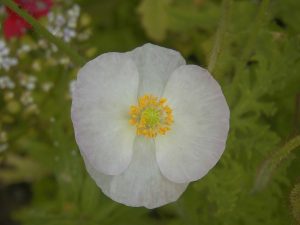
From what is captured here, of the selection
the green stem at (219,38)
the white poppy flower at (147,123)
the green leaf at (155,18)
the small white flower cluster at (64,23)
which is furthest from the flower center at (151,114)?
the green leaf at (155,18)

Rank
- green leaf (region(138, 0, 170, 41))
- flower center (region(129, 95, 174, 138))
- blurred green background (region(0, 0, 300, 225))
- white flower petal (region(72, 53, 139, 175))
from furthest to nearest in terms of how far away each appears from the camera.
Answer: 1. green leaf (region(138, 0, 170, 41))
2. blurred green background (region(0, 0, 300, 225))
3. flower center (region(129, 95, 174, 138))
4. white flower petal (region(72, 53, 139, 175))

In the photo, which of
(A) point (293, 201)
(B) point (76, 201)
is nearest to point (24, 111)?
(B) point (76, 201)

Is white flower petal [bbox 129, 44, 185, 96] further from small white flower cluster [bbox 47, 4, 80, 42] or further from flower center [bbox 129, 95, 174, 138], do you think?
small white flower cluster [bbox 47, 4, 80, 42]

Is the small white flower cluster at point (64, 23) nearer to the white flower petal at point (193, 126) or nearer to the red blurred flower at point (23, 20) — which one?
the red blurred flower at point (23, 20)

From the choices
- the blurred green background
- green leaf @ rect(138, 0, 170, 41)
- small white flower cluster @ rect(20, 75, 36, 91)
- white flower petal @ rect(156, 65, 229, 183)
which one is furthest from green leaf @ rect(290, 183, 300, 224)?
green leaf @ rect(138, 0, 170, 41)

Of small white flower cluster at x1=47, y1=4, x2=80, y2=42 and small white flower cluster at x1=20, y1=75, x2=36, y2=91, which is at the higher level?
small white flower cluster at x1=47, y1=4, x2=80, y2=42

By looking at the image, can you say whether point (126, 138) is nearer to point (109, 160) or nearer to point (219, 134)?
point (109, 160)
